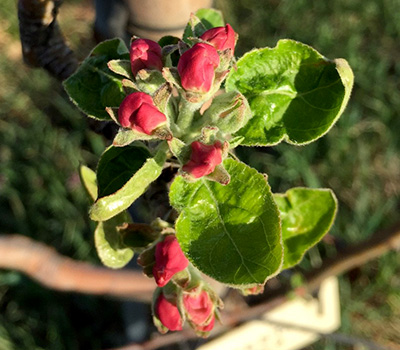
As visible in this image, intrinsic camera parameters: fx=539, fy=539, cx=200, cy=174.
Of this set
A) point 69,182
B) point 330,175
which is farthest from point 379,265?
point 69,182

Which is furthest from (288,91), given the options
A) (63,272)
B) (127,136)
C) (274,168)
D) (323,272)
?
(274,168)

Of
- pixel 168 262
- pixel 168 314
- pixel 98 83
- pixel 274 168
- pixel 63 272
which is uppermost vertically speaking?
pixel 98 83

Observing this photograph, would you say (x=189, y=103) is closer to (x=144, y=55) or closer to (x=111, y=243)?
(x=144, y=55)

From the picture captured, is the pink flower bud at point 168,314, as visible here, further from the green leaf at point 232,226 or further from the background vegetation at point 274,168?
the background vegetation at point 274,168

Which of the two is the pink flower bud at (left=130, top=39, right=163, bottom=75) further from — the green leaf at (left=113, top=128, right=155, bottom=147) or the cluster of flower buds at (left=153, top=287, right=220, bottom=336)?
the cluster of flower buds at (left=153, top=287, right=220, bottom=336)

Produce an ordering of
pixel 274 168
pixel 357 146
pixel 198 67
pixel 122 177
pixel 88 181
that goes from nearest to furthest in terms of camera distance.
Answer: pixel 198 67 < pixel 122 177 < pixel 88 181 < pixel 274 168 < pixel 357 146

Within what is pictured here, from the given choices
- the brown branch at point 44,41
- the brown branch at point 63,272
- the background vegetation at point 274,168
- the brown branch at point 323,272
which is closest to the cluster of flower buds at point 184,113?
the brown branch at point 44,41

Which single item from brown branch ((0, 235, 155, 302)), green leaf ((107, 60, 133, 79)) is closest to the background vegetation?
brown branch ((0, 235, 155, 302))
